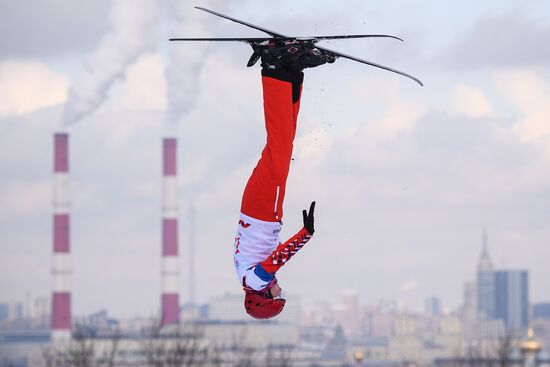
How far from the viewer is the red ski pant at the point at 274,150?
18375 mm

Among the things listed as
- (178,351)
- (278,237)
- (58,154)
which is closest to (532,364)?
(178,351)

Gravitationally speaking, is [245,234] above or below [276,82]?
below

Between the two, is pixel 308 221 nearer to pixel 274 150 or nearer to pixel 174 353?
pixel 274 150

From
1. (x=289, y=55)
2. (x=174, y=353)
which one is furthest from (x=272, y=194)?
(x=174, y=353)

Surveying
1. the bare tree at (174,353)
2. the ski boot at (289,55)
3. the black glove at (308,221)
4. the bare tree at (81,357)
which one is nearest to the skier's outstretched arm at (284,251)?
the black glove at (308,221)

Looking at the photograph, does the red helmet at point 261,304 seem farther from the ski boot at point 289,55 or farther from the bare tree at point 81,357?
the bare tree at point 81,357

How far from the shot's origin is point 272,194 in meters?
18.8

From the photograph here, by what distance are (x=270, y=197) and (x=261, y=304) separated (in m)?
1.19

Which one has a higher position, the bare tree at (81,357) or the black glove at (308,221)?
the black glove at (308,221)

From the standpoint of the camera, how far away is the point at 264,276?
1906 centimetres

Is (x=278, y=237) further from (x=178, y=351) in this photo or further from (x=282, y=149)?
(x=178, y=351)

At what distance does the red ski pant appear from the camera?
18.4 meters

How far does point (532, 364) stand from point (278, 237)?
86635 mm

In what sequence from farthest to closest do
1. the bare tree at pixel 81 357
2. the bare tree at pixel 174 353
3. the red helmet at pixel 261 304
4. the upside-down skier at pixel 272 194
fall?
the bare tree at pixel 81 357 → the bare tree at pixel 174 353 → the red helmet at pixel 261 304 → the upside-down skier at pixel 272 194
